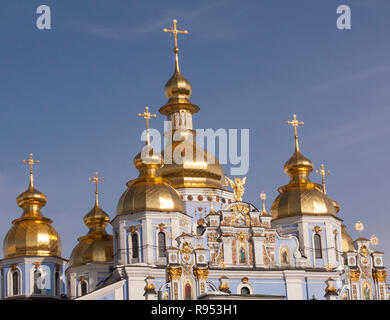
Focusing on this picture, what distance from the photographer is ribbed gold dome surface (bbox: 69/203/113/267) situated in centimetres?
6106

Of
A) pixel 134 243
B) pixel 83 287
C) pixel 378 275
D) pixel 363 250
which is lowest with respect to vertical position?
pixel 378 275

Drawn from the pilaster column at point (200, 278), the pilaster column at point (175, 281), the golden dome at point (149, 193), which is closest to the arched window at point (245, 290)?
the pilaster column at point (200, 278)

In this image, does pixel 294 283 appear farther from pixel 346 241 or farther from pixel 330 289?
pixel 346 241

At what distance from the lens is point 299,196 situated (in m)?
56.6

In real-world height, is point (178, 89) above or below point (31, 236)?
above

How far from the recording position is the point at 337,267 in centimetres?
5500

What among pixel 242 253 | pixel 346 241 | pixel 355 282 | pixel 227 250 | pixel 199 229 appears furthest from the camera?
pixel 346 241

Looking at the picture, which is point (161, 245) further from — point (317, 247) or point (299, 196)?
point (317, 247)

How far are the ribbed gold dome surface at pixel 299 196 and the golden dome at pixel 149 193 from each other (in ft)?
18.5

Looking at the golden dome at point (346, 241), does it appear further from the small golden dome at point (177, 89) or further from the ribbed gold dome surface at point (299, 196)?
the small golden dome at point (177, 89)

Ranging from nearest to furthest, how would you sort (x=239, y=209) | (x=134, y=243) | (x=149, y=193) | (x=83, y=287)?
1. (x=239, y=209)
2. (x=134, y=243)
3. (x=149, y=193)
4. (x=83, y=287)

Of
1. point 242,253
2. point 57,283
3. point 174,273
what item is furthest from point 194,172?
point 174,273

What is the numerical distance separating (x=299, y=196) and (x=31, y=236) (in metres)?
14.8

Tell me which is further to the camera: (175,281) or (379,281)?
(379,281)
